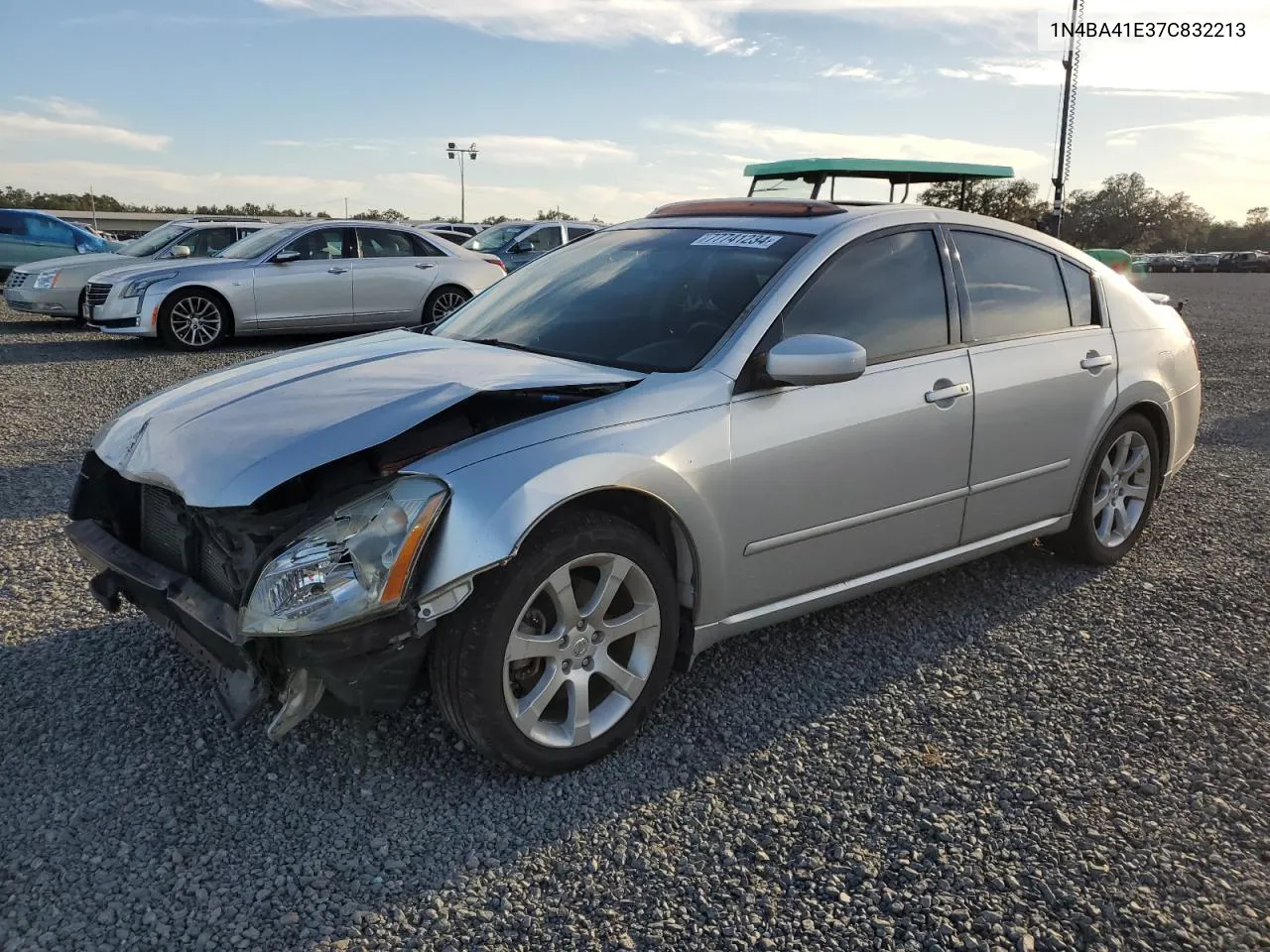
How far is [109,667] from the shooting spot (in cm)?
348

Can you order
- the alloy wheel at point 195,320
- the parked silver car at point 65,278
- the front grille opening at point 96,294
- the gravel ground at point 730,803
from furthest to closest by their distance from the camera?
the parked silver car at point 65,278, the front grille opening at point 96,294, the alloy wheel at point 195,320, the gravel ground at point 730,803

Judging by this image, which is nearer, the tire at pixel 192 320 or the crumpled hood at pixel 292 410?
the crumpled hood at pixel 292 410

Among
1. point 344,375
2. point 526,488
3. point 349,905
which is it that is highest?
point 344,375

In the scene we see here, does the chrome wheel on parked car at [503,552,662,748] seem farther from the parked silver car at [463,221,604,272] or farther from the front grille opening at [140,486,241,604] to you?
the parked silver car at [463,221,604,272]

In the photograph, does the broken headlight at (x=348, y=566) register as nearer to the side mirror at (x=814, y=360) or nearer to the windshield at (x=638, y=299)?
the windshield at (x=638, y=299)

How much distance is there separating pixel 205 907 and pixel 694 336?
84.8 inches

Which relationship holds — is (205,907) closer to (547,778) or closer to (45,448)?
(547,778)

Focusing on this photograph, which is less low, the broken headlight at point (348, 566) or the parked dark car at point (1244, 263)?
the parked dark car at point (1244, 263)

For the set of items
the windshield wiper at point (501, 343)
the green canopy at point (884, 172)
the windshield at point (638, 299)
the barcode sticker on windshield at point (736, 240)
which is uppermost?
the green canopy at point (884, 172)

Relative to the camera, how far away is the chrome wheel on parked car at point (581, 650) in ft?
9.16

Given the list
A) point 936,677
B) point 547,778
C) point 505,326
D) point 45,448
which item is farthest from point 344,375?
point 45,448

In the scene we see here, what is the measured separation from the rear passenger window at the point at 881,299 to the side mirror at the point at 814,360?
0.22m

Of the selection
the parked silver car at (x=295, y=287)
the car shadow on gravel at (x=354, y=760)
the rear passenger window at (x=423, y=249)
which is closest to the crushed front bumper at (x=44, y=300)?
the parked silver car at (x=295, y=287)

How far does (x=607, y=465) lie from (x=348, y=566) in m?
0.75
